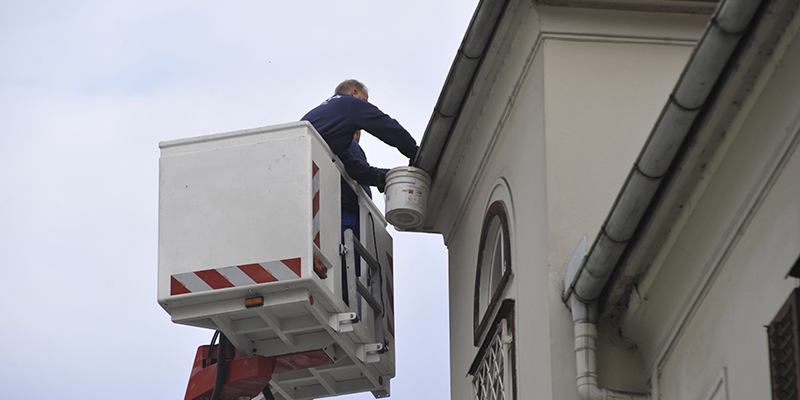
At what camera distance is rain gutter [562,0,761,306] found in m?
4.84

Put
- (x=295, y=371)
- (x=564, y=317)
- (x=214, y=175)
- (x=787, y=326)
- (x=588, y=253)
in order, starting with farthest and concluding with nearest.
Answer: (x=295, y=371)
(x=214, y=175)
(x=564, y=317)
(x=588, y=253)
(x=787, y=326)

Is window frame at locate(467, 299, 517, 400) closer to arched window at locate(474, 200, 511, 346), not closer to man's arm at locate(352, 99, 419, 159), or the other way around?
arched window at locate(474, 200, 511, 346)

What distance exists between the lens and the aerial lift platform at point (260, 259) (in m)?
8.01

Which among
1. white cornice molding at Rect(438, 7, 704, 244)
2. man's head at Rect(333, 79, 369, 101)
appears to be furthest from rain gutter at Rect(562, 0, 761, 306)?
man's head at Rect(333, 79, 369, 101)

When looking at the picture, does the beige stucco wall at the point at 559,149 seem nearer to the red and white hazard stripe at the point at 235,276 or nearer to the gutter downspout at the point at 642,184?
the gutter downspout at the point at 642,184

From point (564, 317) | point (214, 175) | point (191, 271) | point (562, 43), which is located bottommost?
point (564, 317)

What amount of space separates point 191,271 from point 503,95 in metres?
2.59

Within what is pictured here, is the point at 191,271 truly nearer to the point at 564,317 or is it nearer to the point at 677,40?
the point at 564,317

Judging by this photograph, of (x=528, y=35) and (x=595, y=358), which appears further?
(x=528, y=35)

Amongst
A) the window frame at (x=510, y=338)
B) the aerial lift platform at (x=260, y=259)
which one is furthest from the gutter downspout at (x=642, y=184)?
the aerial lift platform at (x=260, y=259)

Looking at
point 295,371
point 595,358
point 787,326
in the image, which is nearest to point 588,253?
point 595,358

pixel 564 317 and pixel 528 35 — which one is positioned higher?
pixel 528 35

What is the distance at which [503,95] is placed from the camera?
8758mm

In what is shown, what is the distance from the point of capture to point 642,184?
575 centimetres
